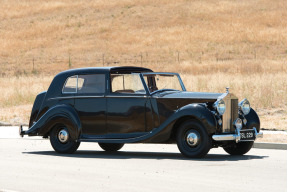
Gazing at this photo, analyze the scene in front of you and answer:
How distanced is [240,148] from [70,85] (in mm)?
3869

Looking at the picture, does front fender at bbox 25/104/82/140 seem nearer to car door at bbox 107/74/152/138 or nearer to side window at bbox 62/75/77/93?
side window at bbox 62/75/77/93

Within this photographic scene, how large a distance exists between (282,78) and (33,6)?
6606cm

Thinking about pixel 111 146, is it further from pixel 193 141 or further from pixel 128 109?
pixel 193 141

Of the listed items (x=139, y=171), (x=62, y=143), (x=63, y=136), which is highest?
(x=63, y=136)

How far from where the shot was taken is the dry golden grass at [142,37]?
163 ft

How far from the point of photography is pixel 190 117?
1202 cm

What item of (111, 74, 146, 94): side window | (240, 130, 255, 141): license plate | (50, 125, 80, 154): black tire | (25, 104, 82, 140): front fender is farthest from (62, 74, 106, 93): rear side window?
(240, 130, 255, 141): license plate

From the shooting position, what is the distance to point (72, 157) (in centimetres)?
1279

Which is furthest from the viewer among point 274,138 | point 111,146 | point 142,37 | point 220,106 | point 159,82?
point 142,37

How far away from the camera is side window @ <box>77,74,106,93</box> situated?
13.1 meters

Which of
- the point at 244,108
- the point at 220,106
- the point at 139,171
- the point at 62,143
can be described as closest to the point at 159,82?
the point at 220,106

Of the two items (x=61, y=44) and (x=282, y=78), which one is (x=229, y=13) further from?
(x=282, y=78)

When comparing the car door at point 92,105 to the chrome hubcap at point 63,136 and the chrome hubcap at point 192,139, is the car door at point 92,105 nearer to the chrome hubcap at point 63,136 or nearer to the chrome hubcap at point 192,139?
the chrome hubcap at point 63,136

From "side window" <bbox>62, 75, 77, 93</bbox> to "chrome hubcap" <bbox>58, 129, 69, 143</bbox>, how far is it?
0.89m
